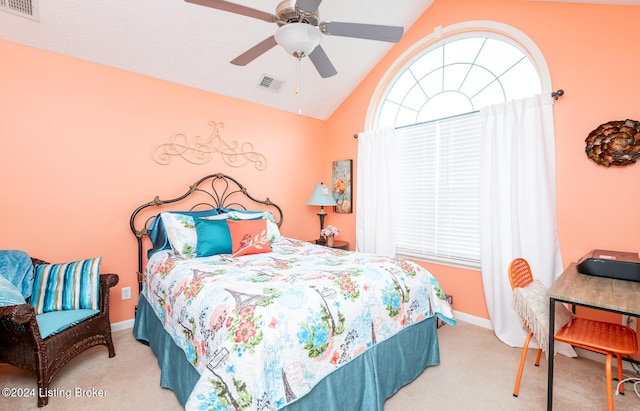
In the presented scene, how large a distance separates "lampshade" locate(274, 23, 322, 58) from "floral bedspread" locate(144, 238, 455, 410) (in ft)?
4.60

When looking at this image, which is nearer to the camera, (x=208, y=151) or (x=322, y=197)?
(x=208, y=151)

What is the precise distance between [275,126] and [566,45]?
304 cm

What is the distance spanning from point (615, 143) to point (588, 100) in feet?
1.31

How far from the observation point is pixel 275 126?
3947 millimetres

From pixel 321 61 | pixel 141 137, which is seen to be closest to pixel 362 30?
pixel 321 61

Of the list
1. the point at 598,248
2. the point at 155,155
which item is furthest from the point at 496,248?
the point at 155,155

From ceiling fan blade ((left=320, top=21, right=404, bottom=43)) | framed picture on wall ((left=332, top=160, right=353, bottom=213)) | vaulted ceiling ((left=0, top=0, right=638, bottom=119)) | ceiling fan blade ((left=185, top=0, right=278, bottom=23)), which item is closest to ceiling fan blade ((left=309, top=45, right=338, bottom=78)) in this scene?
ceiling fan blade ((left=320, top=21, right=404, bottom=43))

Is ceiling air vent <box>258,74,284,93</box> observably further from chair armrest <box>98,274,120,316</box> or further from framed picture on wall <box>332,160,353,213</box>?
chair armrest <box>98,274,120,316</box>

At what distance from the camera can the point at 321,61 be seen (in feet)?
7.02

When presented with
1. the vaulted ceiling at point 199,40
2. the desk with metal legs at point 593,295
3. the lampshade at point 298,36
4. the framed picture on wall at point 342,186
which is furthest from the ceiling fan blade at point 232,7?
the framed picture on wall at point 342,186

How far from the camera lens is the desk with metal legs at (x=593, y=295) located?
1.36 metres

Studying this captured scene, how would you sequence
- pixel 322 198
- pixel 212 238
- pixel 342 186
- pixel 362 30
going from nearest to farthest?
pixel 362 30, pixel 212 238, pixel 322 198, pixel 342 186

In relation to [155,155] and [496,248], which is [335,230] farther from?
[155,155]

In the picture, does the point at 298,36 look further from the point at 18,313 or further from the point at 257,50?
the point at 18,313
